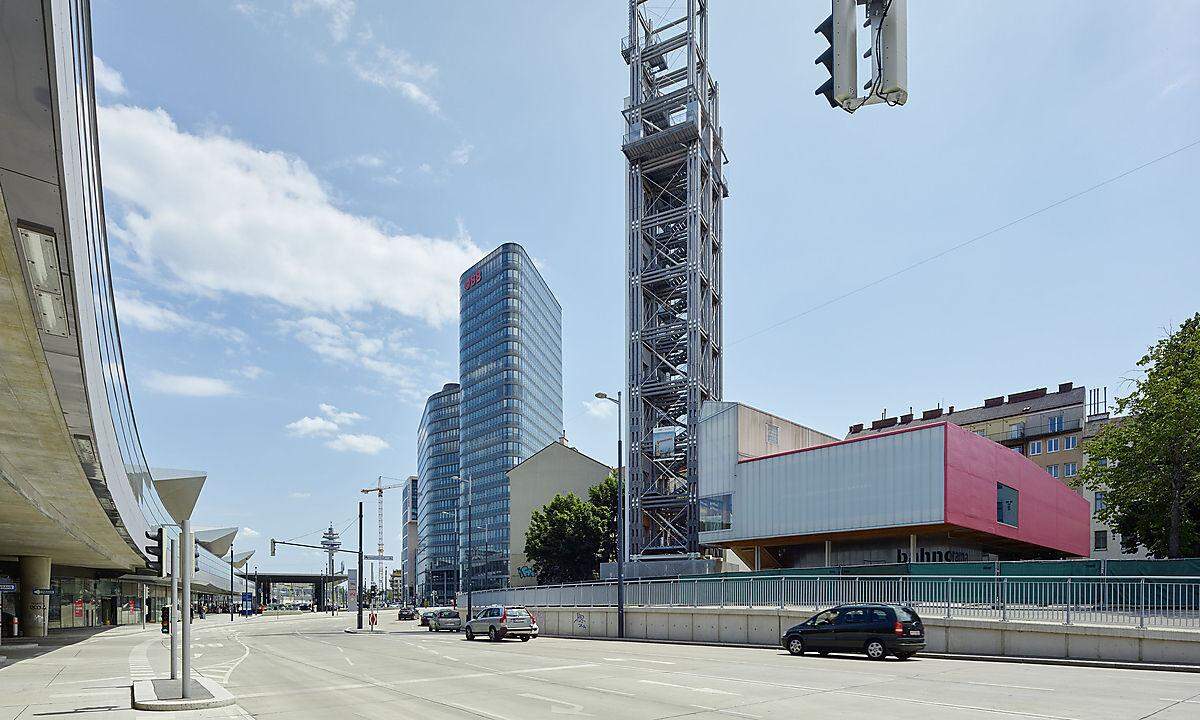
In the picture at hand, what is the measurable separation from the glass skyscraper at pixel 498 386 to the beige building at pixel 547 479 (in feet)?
178

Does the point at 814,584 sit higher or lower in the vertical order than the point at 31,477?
lower

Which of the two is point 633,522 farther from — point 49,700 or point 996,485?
point 49,700

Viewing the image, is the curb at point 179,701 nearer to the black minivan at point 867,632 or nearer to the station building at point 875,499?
the black minivan at point 867,632

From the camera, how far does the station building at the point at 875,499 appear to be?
39.0 meters

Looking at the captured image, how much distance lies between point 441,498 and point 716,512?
14066cm

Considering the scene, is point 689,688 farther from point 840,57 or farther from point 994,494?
point 994,494

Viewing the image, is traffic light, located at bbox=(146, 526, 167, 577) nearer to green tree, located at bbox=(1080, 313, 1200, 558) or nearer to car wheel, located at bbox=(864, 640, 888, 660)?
car wheel, located at bbox=(864, 640, 888, 660)

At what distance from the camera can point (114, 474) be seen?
22922 millimetres

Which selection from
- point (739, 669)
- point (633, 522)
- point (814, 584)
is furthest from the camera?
point (633, 522)

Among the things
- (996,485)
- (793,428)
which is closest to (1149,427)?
(996,485)

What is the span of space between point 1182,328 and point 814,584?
34487 mm

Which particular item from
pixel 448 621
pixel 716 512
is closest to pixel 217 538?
pixel 448 621

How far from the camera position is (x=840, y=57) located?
5.30 m

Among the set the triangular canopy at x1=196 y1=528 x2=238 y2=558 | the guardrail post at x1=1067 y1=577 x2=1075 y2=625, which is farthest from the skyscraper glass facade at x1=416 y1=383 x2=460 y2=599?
the guardrail post at x1=1067 y1=577 x2=1075 y2=625
